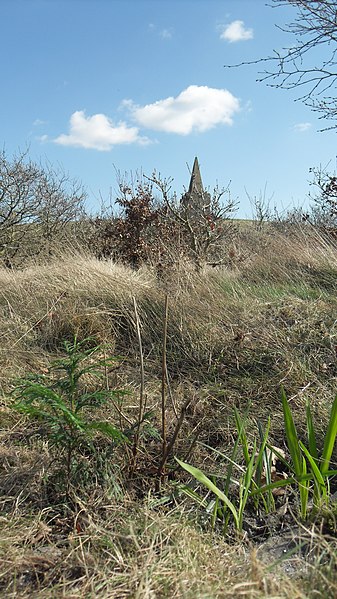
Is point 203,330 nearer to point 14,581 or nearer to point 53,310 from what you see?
point 53,310

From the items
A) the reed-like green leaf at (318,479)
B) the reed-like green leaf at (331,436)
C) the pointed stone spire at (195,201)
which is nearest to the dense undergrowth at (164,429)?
the reed-like green leaf at (318,479)

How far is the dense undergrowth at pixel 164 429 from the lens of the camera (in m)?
1.53

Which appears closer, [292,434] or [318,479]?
[318,479]

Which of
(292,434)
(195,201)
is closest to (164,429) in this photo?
(292,434)

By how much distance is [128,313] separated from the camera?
165 inches

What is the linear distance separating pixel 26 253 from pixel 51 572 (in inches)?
461

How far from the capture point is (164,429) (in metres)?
2.03

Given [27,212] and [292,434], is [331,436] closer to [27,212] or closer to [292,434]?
[292,434]

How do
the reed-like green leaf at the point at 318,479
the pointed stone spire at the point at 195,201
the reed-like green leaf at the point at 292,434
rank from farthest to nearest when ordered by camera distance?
the pointed stone spire at the point at 195,201 → the reed-like green leaf at the point at 292,434 → the reed-like green leaf at the point at 318,479

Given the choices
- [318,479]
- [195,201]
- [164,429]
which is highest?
[195,201]

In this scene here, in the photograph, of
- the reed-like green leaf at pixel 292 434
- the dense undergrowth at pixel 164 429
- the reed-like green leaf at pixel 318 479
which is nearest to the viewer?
the dense undergrowth at pixel 164 429

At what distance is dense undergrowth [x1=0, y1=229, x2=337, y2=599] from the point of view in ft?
5.00

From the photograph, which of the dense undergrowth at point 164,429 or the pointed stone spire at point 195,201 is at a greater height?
the pointed stone spire at point 195,201

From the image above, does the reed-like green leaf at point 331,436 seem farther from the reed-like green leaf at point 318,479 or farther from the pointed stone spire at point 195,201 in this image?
the pointed stone spire at point 195,201
